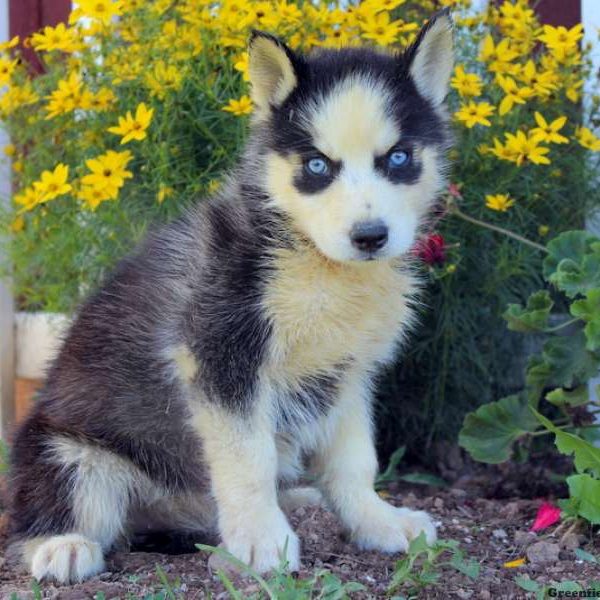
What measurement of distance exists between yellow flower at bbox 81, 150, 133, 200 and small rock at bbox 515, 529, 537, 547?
2035mm

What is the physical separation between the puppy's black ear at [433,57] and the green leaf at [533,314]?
900mm

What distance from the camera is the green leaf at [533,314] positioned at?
375cm

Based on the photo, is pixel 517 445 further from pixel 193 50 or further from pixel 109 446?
pixel 193 50

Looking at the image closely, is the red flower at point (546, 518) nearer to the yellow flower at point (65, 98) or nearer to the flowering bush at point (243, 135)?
the flowering bush at point (243, 135)

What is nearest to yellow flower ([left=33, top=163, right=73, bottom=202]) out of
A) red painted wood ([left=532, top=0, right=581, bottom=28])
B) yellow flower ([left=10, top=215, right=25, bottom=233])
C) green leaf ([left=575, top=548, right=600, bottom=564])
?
yellow flower ([left=10, top=215, right=25, bottom=233])

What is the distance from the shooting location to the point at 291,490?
383 centimetres

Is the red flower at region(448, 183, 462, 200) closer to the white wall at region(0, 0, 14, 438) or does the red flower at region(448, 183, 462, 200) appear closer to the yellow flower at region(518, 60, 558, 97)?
the yellow flower at region(518, 60, 558, 97)

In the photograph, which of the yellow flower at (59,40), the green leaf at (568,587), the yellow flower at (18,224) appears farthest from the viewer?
the yellow flower at (18,224)

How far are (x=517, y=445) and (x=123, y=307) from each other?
182 cm

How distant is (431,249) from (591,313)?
69 cm

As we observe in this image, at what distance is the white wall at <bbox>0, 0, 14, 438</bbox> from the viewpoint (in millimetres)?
5246

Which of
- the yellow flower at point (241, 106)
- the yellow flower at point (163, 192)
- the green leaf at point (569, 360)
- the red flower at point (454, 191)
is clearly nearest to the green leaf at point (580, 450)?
the green leaf at point (569, 360)

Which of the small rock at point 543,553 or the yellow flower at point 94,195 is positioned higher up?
the yellow flower at point 94,195

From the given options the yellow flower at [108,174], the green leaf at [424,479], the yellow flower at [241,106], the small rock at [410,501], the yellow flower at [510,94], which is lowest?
the green leaf at [424,479]
